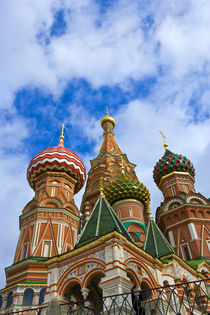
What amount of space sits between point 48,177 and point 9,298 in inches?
324

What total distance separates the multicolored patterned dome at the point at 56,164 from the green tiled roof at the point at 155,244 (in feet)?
29.9

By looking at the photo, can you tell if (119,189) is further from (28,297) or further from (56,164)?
(28,297)

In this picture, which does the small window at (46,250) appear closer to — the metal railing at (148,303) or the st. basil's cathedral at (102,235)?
the st. basil's cathedral at (102,235)

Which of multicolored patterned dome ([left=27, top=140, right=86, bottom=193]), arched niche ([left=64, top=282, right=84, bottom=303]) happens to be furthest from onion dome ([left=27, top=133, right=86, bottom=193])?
arched niche ([left=64, top=282, right=84, bottom=303])

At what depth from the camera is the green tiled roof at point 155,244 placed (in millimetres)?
11588

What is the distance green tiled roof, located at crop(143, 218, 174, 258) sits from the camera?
38.0 feet

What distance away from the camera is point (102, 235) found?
8.84m

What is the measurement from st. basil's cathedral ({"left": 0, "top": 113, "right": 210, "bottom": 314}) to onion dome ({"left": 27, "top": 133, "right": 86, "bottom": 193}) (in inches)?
2.7

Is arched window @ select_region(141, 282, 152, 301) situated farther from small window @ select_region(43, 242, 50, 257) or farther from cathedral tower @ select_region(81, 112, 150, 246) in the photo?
small window @ select_region(43, 242, 50, 257)

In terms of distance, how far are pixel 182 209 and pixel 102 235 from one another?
11.5m

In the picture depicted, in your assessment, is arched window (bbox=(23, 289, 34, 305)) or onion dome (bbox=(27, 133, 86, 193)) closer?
arched window (bbox=(23, 289, 34, 305))

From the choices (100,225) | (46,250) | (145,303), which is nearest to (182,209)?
(46,250)

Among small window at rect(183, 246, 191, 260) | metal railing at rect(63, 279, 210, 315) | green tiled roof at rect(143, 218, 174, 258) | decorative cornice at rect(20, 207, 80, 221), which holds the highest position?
decorative cornice at rect(20, 207, 80, 221)

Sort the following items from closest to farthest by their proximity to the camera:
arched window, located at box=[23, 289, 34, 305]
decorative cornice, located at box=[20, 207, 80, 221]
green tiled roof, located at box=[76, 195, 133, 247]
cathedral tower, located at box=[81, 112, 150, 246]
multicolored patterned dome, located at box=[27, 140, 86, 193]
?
green tiled roof, located at box=[76, 195, 133, 247]
arched window, located at box=[23, 289, 34, 305]
decorative cornice, located at box=[20, 207, 80, 221]
cathedral tower, located at box=[81, 112, 150, 246]
multicolored patterned dome, located at box=[27, 140, 86, 193]
